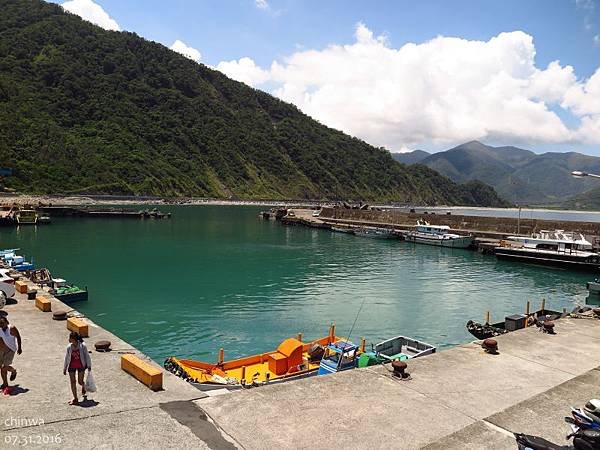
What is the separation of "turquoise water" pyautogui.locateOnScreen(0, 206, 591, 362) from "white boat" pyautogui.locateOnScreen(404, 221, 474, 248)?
12.6ft

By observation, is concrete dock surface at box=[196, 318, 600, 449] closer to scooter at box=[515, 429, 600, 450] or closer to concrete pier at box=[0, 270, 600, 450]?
concrete pier at box=[0, 270, 600, 450]

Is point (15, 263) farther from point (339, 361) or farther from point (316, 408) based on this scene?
point (316, 408)

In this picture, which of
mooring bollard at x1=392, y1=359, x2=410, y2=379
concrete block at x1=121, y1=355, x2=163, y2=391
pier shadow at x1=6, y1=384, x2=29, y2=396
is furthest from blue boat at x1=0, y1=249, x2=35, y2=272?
mooring bollard at x1=392, y1=359, x2=410, y2=379

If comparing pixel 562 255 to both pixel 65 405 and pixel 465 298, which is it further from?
pixel 65 405

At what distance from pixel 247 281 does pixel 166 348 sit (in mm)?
19884

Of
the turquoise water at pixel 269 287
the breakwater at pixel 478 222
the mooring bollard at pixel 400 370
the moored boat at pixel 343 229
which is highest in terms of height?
the breakwater at pixel 478 222

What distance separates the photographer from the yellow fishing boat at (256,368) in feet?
55.0

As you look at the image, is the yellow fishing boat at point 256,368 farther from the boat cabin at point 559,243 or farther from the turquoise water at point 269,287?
the boat cabin at point 559,243

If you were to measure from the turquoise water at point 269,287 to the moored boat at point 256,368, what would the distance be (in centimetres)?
501

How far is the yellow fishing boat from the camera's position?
16766 millimetres

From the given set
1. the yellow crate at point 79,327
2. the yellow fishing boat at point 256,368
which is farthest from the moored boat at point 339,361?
the yellow crate at point 79,327

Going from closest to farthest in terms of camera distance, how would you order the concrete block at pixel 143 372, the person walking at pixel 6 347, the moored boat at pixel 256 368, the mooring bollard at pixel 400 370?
the person walking at pixel 6 347 → the concrete block at pixel 143 372 → the mooring bollard at pixel 400 370 → the moored boat at pixel 256 368

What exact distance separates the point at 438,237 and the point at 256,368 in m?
64.0

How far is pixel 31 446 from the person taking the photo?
8727 millimetres
